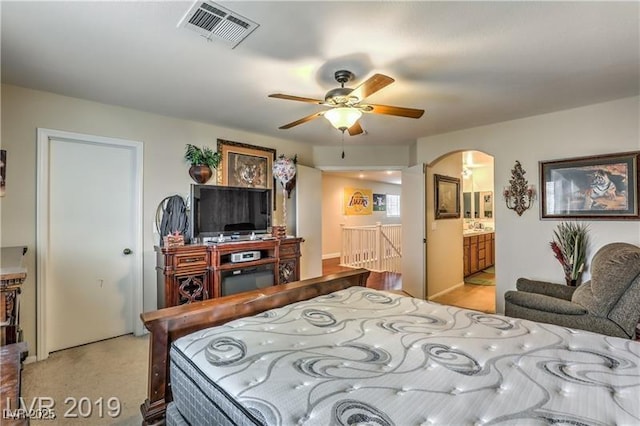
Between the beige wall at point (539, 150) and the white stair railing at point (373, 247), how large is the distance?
306 cm

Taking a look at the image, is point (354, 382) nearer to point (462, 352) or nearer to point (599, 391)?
point (462, 352)

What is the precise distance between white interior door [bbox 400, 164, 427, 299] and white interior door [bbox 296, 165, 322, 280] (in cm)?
139

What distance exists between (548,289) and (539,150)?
1.66 metres

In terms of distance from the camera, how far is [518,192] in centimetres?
375

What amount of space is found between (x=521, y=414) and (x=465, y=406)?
0.51 feet

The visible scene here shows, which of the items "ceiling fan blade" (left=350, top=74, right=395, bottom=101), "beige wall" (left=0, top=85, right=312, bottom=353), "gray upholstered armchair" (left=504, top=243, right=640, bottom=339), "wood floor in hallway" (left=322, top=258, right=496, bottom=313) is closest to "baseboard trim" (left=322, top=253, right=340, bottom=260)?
"wood floor in hallway" (left=322, top=258, right=496, bottom=313)

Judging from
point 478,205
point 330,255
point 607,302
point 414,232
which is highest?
point 478,205

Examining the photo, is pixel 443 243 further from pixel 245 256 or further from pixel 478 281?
pixel 245 256

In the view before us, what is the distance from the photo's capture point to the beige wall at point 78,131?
107 inches

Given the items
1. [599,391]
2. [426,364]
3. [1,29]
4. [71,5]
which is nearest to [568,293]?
[599,391]

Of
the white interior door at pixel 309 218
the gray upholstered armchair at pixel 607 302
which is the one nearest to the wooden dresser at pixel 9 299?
the white interior door at pixel 309 218

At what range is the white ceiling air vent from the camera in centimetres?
166

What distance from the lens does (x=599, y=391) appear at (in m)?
1.03

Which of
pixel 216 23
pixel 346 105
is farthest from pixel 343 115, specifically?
pixel 216 23
